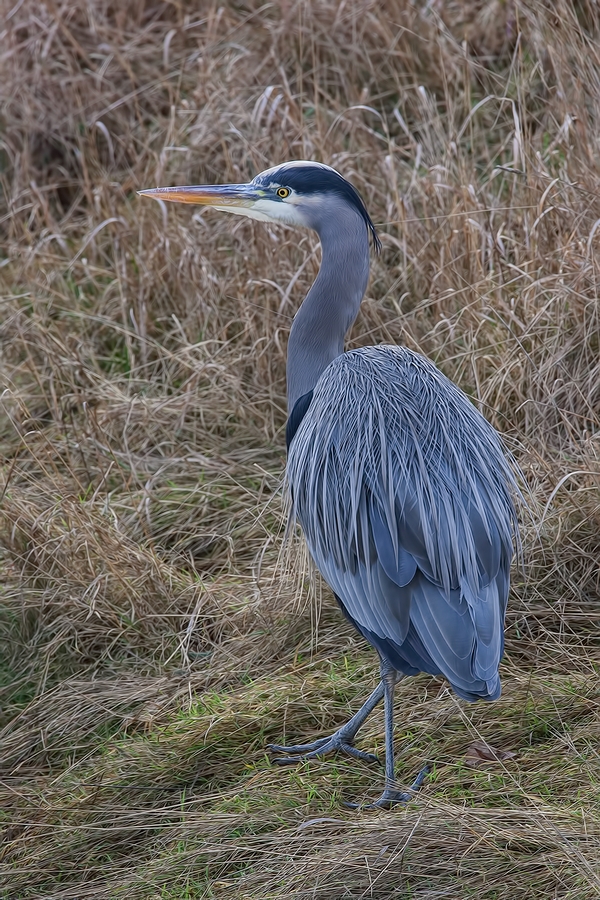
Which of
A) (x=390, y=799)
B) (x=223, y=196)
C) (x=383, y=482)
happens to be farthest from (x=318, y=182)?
(x=390, y=799)

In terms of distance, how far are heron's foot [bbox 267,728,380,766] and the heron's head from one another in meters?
1.53

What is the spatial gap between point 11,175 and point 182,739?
13.7 feet

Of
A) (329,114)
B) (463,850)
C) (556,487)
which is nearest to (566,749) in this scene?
(463,850)

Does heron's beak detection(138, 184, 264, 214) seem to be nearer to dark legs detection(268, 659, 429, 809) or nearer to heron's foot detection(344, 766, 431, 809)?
dark legs detection(268, 659, 429, 809)

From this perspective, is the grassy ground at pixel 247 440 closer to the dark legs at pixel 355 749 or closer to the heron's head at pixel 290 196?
the dark legs at pixel 355 749

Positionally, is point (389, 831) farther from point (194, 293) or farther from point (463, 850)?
point (194, 293)

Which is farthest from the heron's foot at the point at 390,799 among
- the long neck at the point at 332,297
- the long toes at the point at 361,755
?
the long neck at the point at 332,297

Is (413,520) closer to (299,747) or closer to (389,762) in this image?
(389,762)

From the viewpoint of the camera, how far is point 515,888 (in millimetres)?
2584

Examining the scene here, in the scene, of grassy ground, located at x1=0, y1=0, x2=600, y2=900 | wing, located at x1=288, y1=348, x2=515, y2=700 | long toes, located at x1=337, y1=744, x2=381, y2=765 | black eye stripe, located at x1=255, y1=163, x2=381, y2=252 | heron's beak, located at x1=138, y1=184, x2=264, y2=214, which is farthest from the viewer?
heron's beak, located at x1=138, y1=184, x2=264, y2=214

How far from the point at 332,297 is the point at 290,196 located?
1.14 feet

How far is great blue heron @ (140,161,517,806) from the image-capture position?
112 inches

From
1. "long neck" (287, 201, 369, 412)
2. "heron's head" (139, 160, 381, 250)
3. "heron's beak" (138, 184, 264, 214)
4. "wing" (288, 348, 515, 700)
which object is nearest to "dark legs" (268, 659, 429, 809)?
"wing" (288, 348, 515, 700)

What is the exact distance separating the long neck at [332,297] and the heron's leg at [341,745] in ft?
3.28
